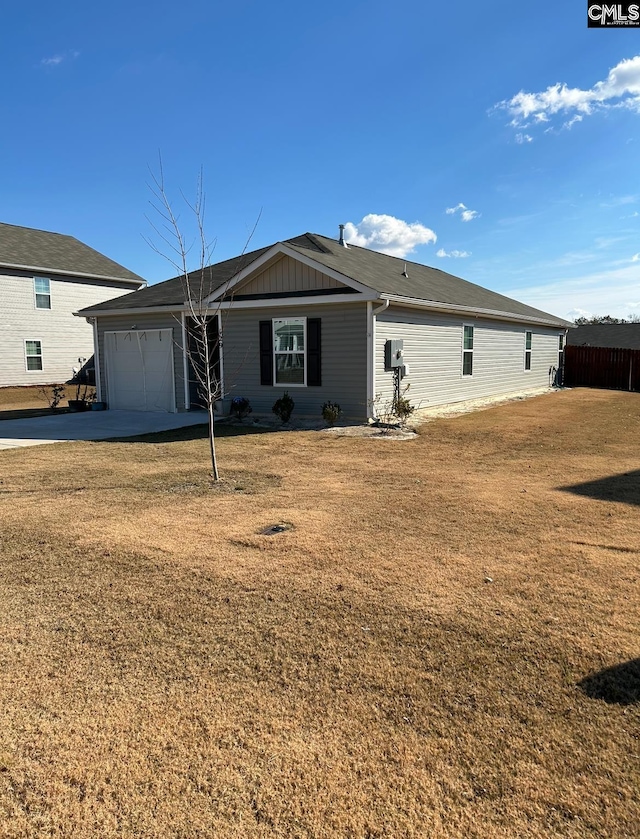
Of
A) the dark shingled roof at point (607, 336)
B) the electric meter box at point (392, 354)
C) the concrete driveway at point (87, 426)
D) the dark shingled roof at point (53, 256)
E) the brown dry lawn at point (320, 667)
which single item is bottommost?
the brown dry lawn at point (320, 667)

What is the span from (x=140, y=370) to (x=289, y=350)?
5.12 meters

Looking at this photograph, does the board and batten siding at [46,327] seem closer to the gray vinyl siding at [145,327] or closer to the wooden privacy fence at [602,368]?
the gray vinyl siding at [145,327]

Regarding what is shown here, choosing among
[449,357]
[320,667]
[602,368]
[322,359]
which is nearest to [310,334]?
[322,359]

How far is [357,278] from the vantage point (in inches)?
452

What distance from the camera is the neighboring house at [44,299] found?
22297 mm

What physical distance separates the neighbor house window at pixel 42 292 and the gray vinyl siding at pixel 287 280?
14.3 metres

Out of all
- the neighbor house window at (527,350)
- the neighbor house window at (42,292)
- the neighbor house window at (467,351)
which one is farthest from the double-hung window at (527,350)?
the neighbor house window at (42,292)

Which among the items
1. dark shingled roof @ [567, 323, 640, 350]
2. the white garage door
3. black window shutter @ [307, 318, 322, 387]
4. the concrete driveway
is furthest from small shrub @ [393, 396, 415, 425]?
dark shingled roof @ [567, 323, 640, 350]

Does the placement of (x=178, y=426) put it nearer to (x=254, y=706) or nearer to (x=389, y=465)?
(x=389, y=465)

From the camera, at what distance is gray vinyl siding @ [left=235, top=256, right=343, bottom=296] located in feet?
39.0

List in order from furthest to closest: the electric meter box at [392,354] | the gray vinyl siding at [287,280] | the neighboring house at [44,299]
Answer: the neighboring house at [44,299]
the electric meter box at [392,354]
the gray vinyl siding at [287,280]

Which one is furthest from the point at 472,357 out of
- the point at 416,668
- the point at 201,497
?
the point at 416,668

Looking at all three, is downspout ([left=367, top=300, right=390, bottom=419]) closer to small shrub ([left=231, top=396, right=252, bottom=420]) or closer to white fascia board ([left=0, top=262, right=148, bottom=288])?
small shrub ([left=231, top=396, right=252, bottom=420])

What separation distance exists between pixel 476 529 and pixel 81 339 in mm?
23877
